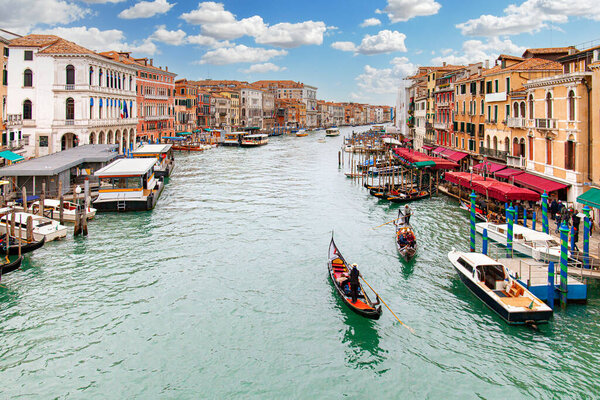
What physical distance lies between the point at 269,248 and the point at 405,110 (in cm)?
5658

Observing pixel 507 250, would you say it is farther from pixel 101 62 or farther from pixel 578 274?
pixel 101 62

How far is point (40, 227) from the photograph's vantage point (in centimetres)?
1781

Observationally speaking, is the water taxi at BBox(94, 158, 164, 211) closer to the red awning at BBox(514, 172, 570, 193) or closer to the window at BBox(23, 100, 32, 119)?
the window at BBox(23, 100, 32, 119)

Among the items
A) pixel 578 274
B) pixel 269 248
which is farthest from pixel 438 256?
pixel 269 248

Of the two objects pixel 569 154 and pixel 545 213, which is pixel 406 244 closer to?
pixel 545 213

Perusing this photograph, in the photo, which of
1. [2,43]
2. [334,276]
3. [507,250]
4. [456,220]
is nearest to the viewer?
[334,276]

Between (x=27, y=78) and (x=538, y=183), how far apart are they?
34.3m

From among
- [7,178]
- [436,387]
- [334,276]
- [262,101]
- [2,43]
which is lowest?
[436,387]

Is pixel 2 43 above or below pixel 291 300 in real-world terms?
above

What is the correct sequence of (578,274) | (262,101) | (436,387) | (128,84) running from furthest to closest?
(262,101)
(128,84)
(578,274)
(436,387)

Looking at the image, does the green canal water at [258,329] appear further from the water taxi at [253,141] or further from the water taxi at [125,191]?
the water taxi at [253,141]

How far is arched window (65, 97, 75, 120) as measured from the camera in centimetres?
3541

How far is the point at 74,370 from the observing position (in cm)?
975

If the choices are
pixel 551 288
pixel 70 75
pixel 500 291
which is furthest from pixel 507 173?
pixel 70 75
